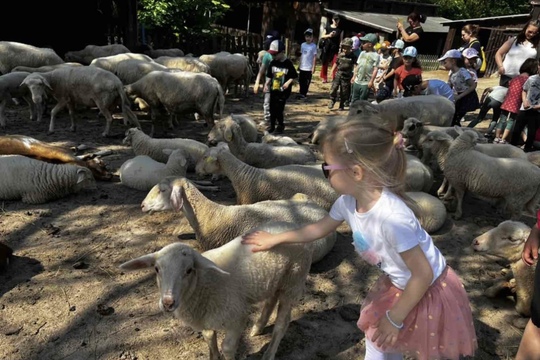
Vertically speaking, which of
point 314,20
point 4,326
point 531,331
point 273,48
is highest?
point 314,20

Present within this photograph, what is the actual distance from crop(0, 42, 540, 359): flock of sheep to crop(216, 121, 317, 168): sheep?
0.02m

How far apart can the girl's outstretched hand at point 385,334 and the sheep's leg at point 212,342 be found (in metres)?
1.23

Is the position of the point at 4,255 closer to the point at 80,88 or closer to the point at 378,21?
the point at 80,88

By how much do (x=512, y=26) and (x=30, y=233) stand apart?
2482 centimetres

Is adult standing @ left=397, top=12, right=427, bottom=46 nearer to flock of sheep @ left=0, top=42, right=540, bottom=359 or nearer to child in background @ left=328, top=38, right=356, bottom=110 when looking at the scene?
child in background @ left=328, top=38, right=356, bottom=110

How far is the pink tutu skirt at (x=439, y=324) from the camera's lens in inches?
70.7

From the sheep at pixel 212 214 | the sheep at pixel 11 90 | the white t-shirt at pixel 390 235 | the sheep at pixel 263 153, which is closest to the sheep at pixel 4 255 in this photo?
the sheep at pixel 212 214

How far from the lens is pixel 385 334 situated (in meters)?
1.78

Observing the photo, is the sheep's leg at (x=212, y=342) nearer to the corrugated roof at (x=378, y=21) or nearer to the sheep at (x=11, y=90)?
the sheep at (x=11, y=90)

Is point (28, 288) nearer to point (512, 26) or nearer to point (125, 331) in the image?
point (125, 331)

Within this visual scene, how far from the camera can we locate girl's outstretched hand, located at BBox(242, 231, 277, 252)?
2.32 meters

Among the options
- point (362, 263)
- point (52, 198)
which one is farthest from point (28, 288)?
point (362, 263)

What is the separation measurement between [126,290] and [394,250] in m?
2.61

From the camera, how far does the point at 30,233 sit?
422 centimetres
